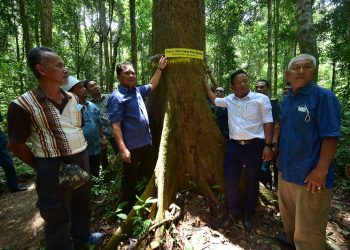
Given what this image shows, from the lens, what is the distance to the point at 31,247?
14.4 feet

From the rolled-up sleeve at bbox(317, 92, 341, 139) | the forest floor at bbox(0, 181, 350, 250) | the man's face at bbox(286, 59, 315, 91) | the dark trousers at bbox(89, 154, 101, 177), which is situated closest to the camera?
the rolled-up sleeve at bbox(317, 92, 341, 139)

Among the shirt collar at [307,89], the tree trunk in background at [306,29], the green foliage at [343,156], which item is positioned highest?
the tree trunk in background at [306,29]

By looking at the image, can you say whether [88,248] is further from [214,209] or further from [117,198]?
[214,209]

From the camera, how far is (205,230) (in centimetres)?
380

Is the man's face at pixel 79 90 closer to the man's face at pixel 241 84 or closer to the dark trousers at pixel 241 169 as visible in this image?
the man's face at pixel 241 84

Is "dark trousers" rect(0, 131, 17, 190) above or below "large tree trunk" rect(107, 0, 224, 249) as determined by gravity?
below

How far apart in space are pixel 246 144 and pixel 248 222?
1086 millimetres

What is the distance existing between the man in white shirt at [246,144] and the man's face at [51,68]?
2294mm

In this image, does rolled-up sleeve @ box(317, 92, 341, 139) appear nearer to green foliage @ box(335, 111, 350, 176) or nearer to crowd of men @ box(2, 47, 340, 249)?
crowd of men @ box(2, 47, 340, 249)

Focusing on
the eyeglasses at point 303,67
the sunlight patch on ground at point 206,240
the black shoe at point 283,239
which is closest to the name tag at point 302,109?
the eyeglasses at point 303,67

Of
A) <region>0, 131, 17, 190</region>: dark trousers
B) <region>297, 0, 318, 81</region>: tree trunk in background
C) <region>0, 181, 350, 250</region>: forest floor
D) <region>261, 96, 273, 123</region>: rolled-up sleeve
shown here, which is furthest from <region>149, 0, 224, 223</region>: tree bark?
<region>297, 0, 318, 81</region>: tree trunk in background

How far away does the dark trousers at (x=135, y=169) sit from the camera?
4309 millimetres

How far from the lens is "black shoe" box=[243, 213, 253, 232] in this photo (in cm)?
390

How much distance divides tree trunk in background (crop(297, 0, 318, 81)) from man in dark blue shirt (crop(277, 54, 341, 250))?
5414 mm
